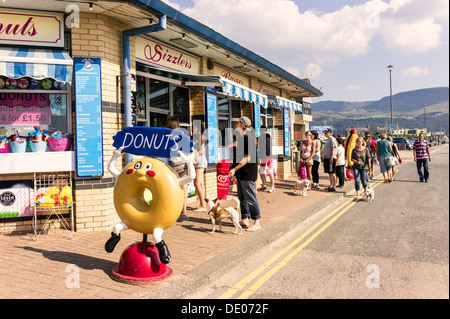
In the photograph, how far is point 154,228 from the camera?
411 cm

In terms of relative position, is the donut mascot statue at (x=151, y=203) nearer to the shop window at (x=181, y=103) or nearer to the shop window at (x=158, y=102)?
the shop window at (x=158, y=102)

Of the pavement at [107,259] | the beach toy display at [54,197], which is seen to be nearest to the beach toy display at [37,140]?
the beach toy display at [54,197]

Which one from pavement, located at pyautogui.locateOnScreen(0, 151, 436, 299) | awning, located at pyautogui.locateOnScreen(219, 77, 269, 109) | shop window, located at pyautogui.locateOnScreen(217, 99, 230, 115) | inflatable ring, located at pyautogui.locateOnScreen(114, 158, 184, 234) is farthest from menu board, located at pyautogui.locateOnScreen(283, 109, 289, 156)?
inflatable ring, located at pyautogui.locateOnScreen(114, 158, 184, 234)

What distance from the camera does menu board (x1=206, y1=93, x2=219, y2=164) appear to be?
965cm

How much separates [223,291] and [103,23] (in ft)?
17.0

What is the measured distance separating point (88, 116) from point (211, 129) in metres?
4.01

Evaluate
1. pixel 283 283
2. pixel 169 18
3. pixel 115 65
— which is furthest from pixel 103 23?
pixel 283 283

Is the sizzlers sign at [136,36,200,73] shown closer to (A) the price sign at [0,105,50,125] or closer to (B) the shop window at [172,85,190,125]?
(B) the shop window at [172,85,190,125]

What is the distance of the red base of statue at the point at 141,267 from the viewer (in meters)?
4.05

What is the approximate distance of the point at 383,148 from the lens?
549 inches

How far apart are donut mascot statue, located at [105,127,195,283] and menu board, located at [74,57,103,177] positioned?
2454 millimetres

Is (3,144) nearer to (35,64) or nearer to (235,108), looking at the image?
(35,64)
